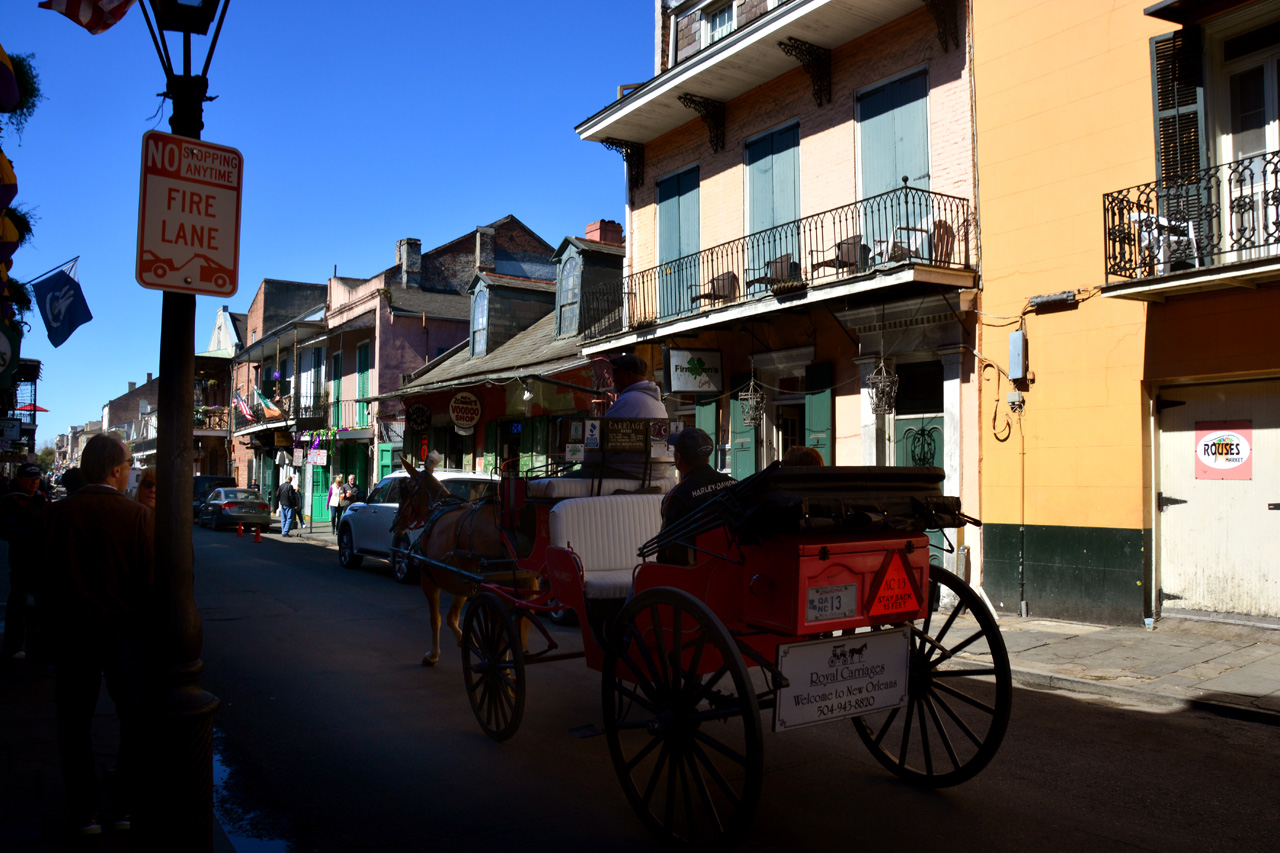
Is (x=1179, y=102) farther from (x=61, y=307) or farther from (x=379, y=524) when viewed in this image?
(x=61, y=307)

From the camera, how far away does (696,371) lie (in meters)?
15.7

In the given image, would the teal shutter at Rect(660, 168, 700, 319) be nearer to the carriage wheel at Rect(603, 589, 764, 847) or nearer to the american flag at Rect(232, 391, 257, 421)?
the carriage wheel at Rect(603, 589, 764, 847)

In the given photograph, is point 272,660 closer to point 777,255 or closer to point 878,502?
point 878,502

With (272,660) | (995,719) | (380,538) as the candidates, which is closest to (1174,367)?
(995,719)

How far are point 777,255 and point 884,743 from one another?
1043cm

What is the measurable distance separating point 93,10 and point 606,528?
4.22 m

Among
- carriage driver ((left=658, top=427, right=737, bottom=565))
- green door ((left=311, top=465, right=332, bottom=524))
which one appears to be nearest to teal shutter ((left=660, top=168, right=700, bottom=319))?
carriage driver ((left=658, top=427, right=737, bottom=565))

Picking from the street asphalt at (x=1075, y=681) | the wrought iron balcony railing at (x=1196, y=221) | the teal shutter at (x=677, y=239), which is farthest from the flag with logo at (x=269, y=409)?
the wrought iron balcony railing at (x=1196, y=221)

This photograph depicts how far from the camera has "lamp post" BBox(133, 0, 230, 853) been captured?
3236mm

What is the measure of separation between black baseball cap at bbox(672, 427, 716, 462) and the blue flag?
35.0 feet

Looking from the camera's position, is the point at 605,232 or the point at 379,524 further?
the point at 605,232

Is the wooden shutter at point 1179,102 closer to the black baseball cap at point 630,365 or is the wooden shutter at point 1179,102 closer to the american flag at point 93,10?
the black baseball cap at point 630,365

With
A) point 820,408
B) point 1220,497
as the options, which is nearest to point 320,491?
point 820,408

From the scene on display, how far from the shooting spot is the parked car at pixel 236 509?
29000 millimetres
